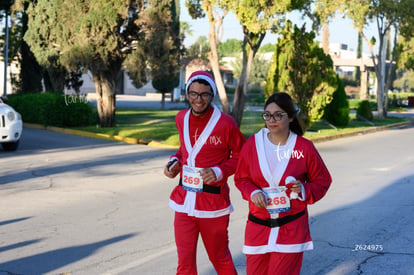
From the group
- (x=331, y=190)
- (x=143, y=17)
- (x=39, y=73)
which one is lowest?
(x=331, y=190)

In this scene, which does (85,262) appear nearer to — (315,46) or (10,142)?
(10,142)

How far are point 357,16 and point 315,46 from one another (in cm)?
1037

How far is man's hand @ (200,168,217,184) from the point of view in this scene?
447 centimetres

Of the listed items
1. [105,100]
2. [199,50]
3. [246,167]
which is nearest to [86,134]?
[105,100]

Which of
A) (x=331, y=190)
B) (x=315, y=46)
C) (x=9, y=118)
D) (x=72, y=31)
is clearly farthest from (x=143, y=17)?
(x=331, y=190)

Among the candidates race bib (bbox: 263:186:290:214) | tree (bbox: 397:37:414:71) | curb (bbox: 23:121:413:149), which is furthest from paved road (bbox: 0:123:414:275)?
tree (bbox: 397:37:414:71)

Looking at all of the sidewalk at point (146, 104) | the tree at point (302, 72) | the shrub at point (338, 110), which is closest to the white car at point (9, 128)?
the tree at point (302, 72)

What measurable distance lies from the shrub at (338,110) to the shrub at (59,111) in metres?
→ 9.94

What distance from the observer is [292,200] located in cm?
400

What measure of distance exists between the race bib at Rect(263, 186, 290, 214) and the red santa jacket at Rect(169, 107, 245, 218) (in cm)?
67

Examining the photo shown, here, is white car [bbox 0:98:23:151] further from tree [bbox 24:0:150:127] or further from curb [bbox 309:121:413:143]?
curb [bbox 309:121:413:143]

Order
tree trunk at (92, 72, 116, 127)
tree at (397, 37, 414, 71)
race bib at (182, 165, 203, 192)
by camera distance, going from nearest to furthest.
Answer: race bib at (182, 165, 203, 192), tree trunk at (92, 72, 116, 127), tree at (397, 37, 414, 71)

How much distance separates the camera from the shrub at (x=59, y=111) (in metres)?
23.4

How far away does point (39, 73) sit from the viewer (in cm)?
2959
